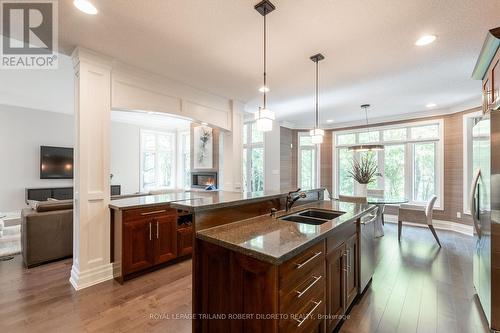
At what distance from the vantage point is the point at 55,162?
257 inches

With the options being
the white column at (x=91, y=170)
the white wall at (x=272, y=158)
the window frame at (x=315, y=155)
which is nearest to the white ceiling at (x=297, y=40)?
the white column at (x=91, y=170)

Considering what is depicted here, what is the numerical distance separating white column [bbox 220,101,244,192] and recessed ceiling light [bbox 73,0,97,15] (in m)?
2.87

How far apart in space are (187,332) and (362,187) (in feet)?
14.2

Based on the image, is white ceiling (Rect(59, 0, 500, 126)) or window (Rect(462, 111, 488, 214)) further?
window (Rect(462, 111, 488, 214))

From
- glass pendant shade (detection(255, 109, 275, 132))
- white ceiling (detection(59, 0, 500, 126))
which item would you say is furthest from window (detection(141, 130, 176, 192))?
glass pendant shade (detection(255, 109, 275, 132))

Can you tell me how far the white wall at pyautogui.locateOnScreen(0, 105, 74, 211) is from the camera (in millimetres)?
5840

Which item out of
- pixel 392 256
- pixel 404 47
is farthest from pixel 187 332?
pixel 404 47

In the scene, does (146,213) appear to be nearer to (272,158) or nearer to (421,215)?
(272,158)

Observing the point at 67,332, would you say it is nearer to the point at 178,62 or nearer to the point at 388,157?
the point at 178,62

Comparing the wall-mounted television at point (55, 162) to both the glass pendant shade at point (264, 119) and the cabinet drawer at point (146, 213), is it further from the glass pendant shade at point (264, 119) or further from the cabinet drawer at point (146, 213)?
the glass pendant shade at point (264, 119)

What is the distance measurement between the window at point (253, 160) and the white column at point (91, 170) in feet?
14.2

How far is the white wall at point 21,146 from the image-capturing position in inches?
230

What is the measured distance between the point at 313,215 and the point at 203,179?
464 cm

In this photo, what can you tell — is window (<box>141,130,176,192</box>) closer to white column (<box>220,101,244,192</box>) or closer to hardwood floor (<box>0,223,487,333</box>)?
white column (<box>220,101,244,192</box>)
